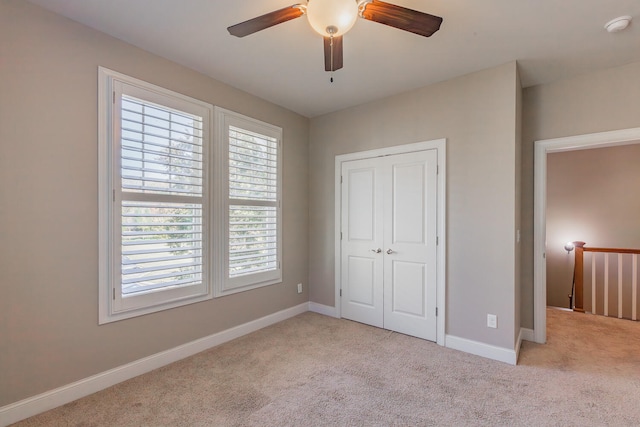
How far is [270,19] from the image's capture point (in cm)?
174

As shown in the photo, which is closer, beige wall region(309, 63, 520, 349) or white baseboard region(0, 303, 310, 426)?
white baseboard region(0, 303, 310, 426)

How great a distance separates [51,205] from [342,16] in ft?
7.41

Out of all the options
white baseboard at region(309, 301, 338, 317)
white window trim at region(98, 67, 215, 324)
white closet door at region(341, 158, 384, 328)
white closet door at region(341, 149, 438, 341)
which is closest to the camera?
white window trim at region(98, 67, 215, 324)

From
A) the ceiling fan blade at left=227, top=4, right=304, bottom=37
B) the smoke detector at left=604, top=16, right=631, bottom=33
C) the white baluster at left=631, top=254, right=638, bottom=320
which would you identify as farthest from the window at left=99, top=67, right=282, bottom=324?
the white baluster at left=631, top=254, right=638, bottom=320

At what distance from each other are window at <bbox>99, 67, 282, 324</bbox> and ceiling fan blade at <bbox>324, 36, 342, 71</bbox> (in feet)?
4.88

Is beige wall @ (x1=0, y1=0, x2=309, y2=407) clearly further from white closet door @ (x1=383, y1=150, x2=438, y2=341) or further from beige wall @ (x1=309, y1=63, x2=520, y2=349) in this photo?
beige wall @ (x1=309, y1=63, x2=520, y2=349)

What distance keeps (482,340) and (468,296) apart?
410 mm

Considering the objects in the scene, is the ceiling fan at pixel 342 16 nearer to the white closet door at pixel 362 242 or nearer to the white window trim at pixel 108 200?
the white window trim at pixel 108 200

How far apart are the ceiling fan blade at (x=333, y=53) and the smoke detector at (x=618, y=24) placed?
6.41 ft

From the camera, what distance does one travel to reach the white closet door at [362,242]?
3.55 m

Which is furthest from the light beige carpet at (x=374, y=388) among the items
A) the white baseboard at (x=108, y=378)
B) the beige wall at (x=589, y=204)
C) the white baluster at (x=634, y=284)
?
the beige wall at (x=589, y=204)

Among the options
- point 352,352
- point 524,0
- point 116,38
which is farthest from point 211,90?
point 352,352

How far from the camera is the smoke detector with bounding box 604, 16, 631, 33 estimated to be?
81.2 inches

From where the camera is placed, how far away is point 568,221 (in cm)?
542
